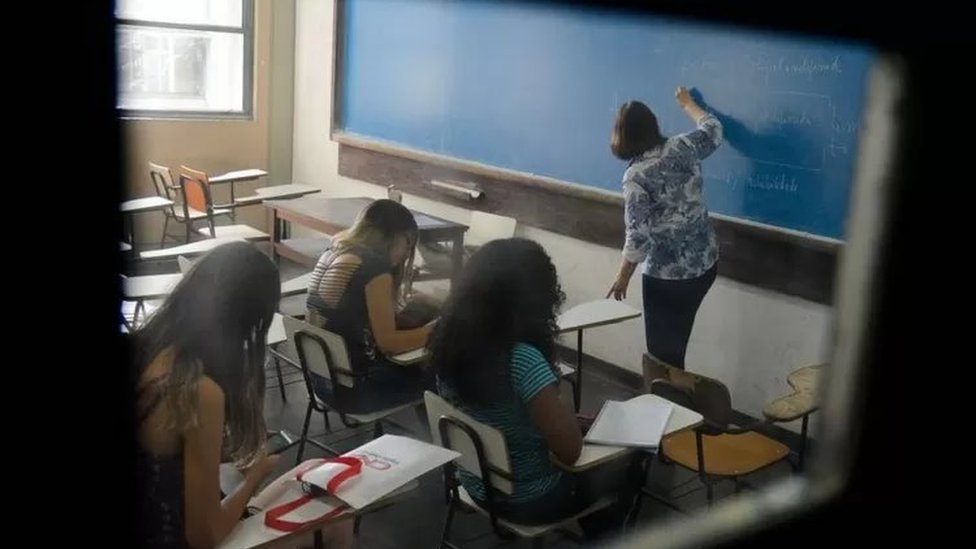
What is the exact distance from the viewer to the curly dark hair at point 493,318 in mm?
1568

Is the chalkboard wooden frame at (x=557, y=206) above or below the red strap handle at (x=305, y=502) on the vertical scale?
above

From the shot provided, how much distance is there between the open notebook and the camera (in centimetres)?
156

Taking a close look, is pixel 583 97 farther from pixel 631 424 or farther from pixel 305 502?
pixel 305 502

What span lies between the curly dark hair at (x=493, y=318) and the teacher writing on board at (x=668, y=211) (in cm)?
97

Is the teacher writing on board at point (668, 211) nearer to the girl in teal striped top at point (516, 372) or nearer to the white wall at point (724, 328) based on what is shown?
the white wall at point (724, 328)

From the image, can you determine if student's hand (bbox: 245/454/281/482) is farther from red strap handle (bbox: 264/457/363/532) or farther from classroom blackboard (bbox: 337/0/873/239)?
classroom blackboard (bbox: 337/0/873/239)

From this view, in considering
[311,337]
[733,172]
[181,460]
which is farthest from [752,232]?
[181,460]

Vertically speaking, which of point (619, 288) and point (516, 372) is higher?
point (516, 372)

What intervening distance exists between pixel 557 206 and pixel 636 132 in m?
0.80

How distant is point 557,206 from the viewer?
131 inches

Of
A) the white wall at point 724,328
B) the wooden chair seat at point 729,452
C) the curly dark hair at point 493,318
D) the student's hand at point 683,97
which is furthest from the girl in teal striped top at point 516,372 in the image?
the student's hand at point 683,97

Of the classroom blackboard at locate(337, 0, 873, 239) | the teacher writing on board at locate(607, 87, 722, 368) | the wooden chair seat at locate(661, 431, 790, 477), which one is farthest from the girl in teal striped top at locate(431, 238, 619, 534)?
the teacher writing on board at locate(607, 87, 722, 368)

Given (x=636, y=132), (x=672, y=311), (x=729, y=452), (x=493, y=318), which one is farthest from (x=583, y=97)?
(x=493, y=318)

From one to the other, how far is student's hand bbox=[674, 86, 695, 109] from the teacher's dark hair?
0.96 ft
